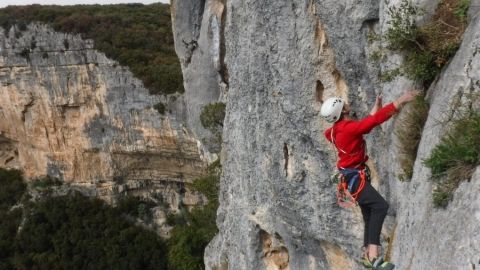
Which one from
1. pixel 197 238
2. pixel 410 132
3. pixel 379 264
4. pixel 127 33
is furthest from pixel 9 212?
pixel 410 132

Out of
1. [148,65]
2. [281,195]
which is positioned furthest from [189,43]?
[148,65]

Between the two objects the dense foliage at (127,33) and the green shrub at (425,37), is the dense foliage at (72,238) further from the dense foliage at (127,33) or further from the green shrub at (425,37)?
the green shrub at (425,37)

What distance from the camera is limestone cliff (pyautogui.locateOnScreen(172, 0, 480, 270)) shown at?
147 inches

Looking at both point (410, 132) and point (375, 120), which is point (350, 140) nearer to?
point (375, 120)

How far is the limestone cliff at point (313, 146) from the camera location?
372 centimetres

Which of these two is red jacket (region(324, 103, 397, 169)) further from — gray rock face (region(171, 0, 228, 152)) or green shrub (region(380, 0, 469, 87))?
gray rock face (region(171, 0, 228, 152))

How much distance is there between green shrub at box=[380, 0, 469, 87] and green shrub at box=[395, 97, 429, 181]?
356 millimetres

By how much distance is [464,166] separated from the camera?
336cm

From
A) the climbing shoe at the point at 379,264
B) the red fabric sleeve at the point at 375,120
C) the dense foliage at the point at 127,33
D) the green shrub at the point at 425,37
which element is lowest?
the climbing shoe at the point at 379,264

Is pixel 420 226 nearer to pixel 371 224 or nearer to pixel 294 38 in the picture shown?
pixel 371 224

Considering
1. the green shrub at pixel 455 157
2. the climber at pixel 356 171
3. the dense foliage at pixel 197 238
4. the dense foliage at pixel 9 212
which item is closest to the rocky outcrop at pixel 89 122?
the dense foliage at pixel 9 212

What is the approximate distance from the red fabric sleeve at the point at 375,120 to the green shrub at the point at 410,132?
0.63 feet

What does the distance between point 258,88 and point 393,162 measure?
4822mm

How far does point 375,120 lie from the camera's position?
459cm
